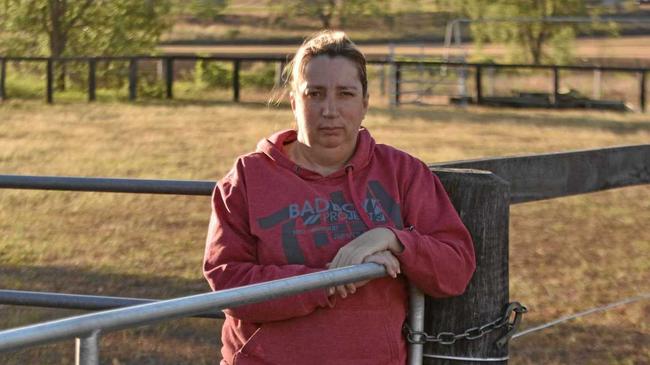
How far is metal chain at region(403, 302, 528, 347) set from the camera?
3094 millimetres

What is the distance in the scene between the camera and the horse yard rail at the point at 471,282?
7.05 feet

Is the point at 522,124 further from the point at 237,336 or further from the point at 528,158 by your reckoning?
the point at 237,336

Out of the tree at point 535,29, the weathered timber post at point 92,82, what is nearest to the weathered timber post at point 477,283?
the weathered timber post at point 92,82

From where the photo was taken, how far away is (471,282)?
3.18 m

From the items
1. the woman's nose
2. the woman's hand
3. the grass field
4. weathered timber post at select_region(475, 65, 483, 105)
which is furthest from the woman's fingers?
weathered timber post at select_region(475, 65, 483, 105)

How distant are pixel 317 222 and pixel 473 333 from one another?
1.60 ft

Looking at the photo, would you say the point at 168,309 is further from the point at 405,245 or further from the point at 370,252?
the point at 405,245

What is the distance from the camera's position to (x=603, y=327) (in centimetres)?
699

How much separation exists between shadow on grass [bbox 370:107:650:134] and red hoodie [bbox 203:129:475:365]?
20071 millimetres

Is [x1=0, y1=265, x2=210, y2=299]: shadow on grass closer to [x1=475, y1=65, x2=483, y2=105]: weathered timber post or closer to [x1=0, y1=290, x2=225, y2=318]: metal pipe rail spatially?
[x1=0, y1=290, x2=225, y2=318]: metal pipe rail

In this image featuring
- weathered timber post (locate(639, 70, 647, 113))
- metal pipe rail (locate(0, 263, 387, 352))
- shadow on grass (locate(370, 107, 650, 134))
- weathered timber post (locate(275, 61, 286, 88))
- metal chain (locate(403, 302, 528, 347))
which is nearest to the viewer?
metal pipe rail (locate(0, 263, 387, 352))

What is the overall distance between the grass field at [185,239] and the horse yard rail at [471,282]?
1399mm

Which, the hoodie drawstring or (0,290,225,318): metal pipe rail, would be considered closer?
the hoodie drawstring

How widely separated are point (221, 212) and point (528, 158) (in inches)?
88.2
